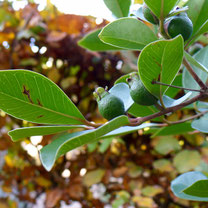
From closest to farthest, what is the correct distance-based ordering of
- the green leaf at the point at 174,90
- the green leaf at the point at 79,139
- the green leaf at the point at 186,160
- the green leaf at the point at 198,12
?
the green leaf at the point at 79,139, the green leaf at the point at 198,12, the green leaf at the point at 174,90, the green leaf at the point at 186,160

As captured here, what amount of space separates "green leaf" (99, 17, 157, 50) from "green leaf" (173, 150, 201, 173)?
838 millimetres

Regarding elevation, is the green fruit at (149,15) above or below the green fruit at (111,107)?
above

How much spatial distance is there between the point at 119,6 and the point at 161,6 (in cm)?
17

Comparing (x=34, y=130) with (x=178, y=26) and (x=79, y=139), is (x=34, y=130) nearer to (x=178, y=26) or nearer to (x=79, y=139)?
(x=79, y=139)

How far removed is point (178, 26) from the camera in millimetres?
445

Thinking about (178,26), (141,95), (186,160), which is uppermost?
(178,26)

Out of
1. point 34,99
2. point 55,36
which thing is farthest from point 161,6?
point 55,36

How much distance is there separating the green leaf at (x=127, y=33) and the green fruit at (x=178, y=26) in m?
0.03

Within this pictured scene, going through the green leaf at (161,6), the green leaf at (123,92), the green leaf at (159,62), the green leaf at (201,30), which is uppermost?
the green leaf at (161,6)

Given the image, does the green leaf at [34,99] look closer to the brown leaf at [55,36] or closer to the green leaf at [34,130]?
the green leaf at [34,130]

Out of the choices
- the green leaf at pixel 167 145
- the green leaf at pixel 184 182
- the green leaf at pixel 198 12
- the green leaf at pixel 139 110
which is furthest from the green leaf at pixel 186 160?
the green leaf at pixel 198 12

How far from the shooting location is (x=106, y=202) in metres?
1.61

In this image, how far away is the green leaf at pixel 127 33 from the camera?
0.45 m

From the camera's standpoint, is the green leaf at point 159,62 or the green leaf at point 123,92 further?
the green leaf at point 123,92
